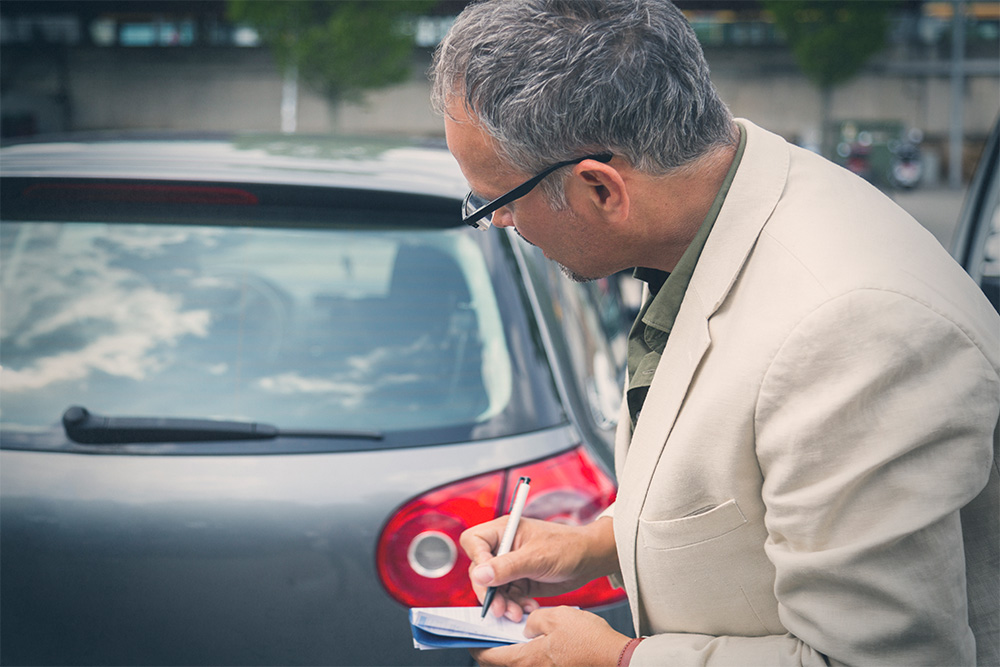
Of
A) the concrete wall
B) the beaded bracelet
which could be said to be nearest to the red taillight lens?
the beaded bracelet

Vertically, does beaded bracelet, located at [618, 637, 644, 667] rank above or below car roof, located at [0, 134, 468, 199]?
below

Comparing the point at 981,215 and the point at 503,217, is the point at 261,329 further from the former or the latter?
the point at 981,215

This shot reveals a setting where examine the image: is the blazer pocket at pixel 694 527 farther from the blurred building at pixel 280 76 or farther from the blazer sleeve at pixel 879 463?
the blurred building at pixel 280 76

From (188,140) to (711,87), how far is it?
5.04 feet

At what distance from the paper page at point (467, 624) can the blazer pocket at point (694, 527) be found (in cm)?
Answer: 31

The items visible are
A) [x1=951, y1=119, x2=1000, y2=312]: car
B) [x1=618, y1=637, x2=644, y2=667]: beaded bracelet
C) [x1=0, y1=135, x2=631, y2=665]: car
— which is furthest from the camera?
[x1=951, y1=119, x2=1000, y2=312]: car

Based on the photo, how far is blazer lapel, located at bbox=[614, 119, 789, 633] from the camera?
1.08 meters

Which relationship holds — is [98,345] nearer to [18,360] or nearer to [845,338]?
[18,360]

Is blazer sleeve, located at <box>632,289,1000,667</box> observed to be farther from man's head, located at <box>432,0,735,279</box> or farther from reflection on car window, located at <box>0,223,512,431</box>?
reflection on car window, located at <box>0,223,512,431</box>

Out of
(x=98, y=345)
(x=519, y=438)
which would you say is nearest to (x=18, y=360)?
(x=98, y=345)

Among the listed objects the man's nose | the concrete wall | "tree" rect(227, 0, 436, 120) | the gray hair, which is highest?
the gray hair

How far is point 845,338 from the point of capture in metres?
A: 0.92

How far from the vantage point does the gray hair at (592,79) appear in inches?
42.3

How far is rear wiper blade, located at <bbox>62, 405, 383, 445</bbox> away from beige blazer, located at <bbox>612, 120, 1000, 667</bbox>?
2.48 feet
